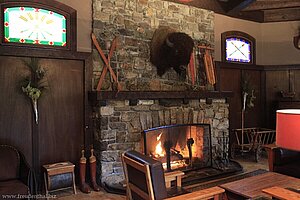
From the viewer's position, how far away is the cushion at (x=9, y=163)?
335 cm

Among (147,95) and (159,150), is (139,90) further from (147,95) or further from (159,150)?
(159,150)

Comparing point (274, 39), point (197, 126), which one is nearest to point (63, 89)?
point (197, 126)

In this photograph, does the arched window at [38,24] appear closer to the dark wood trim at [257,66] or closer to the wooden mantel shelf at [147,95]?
the wooden mantel shelf at [147,95]

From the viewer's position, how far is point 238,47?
633 cm

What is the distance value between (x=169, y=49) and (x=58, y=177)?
9.18 ft

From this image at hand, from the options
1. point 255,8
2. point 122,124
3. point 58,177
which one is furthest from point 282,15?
point 58,177

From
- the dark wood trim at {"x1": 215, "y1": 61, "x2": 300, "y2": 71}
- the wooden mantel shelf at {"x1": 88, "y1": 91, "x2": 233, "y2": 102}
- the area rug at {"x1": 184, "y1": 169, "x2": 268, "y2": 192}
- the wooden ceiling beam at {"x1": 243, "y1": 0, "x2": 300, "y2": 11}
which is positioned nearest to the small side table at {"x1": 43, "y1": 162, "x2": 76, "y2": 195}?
the wooden mantel shelf at {"x1": 88, "y1": 91, "x2": 233, "y2": 102}

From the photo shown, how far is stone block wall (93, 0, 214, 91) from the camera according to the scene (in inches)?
174

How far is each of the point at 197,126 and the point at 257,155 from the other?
1.56 m

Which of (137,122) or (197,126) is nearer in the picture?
(137,122)

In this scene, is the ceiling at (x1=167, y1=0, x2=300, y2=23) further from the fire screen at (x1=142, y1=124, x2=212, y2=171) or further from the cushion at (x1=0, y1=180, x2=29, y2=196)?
the cushion at (x1=0, y1=180, x2=29, y2=196)

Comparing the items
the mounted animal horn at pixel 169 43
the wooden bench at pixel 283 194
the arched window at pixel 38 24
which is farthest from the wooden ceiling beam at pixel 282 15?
the wooden bench at pixel 283 194

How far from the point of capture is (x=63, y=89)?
4156mm

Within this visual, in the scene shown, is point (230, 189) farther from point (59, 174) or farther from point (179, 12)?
point (179, 12)
